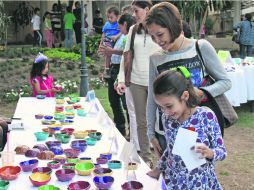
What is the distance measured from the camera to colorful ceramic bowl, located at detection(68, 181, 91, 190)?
82.8 inches

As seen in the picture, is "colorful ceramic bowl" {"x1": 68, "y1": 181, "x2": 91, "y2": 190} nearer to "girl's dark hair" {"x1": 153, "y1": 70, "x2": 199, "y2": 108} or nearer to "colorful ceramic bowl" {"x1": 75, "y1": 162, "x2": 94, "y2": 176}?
"colorful ceramic bowl" {"x1": 75, "y1": 162, "x2": 94, "y2": 176}

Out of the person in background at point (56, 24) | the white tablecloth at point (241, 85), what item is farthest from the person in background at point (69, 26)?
the white tablecloth at point (241, 85)

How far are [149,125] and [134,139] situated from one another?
5.88 feet

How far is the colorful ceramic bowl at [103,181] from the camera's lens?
83.1 inches

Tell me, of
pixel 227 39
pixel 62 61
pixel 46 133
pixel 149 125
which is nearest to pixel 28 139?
pixel 46 133

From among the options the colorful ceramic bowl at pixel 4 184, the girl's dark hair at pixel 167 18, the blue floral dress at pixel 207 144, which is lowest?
the colorful ceramic bowl at pixel 4 184

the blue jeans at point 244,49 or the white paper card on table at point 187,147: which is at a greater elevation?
the white paper card on table at point 187,147

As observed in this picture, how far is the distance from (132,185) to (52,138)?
3.61ft

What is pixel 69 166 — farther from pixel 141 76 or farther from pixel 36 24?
pixel 36 24

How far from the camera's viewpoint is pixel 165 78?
78.7 inches

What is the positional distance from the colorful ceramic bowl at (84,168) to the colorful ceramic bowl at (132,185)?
0.27 m

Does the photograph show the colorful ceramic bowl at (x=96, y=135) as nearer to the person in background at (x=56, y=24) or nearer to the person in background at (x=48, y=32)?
the person in background at (x=48, y=32)

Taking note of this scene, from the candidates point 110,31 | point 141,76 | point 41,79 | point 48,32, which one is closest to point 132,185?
point 141,76

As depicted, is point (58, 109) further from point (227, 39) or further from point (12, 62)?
point (227, 39)
